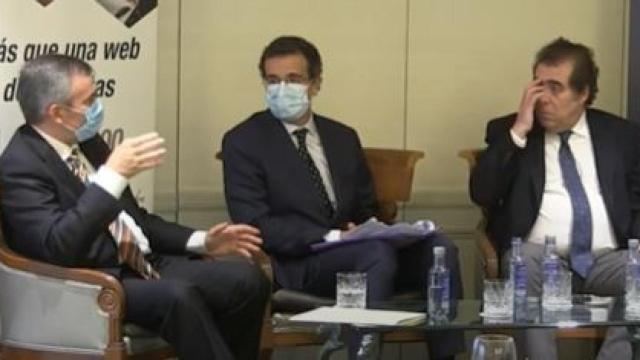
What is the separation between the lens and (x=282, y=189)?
4.79 m

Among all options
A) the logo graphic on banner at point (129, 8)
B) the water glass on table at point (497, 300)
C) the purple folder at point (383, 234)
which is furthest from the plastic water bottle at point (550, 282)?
the logo graphic on banner at point (129, 8)

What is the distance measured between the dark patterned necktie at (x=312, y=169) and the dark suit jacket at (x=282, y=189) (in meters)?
0.03

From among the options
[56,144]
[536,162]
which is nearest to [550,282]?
[536,162]

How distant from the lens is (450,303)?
4.15 metres

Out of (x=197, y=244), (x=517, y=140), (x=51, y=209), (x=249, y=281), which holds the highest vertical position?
(x=517, y=140)

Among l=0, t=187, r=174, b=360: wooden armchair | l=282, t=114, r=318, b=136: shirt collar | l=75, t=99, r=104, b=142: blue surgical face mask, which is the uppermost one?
l=282, t=114, r=318, b=136: shirt collar

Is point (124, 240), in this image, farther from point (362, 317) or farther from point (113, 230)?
point (362, 317)

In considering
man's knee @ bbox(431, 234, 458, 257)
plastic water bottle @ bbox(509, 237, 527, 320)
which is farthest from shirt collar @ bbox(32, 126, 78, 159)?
plastic water bottle @ bbox(509, 237, 527, 320)

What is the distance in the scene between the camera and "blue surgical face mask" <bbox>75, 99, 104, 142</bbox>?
4129 millimetres

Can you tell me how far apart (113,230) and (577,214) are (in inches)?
71.4

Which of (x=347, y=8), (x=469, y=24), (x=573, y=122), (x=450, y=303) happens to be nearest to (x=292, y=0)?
(x=347, y=8)

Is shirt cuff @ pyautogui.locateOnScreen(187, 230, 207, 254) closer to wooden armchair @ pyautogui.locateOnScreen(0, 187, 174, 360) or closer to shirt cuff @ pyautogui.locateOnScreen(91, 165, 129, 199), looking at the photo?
wooden armchair @ pyautogui.locateOnScreen(0, 187, 174, 360)

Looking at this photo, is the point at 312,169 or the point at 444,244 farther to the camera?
the point at 312,169

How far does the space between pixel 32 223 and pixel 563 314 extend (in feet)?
5.48
